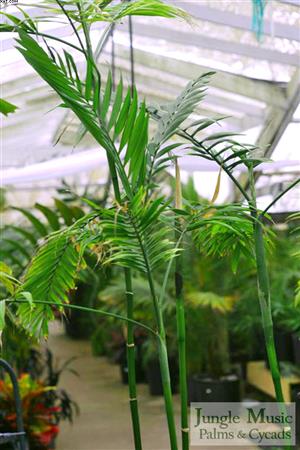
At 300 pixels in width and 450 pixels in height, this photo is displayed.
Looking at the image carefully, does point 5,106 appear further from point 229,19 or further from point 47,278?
point 229,19

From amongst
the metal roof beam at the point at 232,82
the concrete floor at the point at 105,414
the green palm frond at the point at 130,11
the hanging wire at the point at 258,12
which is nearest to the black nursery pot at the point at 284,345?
the concrete floor at the point at 105,414

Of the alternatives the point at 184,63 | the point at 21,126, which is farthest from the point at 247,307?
the point at 21,126

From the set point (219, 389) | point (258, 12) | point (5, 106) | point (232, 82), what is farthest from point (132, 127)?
point (219, 389)

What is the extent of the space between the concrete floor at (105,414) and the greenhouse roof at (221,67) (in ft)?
A: 5.92

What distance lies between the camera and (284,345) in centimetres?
591

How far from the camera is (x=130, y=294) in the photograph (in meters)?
2.43

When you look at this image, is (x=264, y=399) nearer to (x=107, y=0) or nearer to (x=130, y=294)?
(x=130, y=294)

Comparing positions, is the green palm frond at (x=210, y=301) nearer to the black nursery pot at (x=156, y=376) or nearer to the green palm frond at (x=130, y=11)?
the black nursery pot at (x=156, y=376)

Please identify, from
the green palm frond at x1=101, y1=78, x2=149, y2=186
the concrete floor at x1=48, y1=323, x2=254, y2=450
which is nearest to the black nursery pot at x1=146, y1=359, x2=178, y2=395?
the concrete floor at x1=48, y1=323, x2=254, y2=450

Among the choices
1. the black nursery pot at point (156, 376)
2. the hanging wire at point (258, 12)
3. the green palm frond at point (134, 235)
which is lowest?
the black nursery pot at point (156, 376)

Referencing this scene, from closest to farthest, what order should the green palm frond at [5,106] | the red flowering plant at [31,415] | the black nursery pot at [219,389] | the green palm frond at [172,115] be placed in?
the green palm frond at [172,115], the green palm frond at [5,106], the red flowering plant at [31,415], the black nursery pot at [219,389]

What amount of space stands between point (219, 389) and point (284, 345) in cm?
67

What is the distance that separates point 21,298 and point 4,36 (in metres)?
2.18

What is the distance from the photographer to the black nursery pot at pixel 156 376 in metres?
6.52
